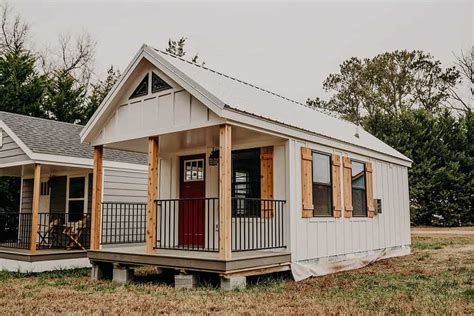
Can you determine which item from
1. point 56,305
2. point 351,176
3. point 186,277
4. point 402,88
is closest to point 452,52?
point 402,88

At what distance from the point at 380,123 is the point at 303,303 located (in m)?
20.4

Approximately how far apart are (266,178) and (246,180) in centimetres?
63

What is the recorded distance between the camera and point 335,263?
30.5ft

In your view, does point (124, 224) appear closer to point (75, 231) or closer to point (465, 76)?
point (75, 231)

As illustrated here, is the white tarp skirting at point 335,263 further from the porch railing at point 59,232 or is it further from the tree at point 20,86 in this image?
the tree at point 20,86

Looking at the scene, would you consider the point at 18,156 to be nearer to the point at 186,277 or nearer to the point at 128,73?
the point at 128,73

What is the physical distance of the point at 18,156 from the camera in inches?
424

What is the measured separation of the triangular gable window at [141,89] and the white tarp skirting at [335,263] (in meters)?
4.20

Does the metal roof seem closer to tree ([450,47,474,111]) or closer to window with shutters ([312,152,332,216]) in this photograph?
window with shutters ([312,152,332,216])

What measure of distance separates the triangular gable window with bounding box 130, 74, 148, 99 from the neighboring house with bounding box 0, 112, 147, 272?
3007 mm

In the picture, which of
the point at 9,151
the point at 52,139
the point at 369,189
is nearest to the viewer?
the point at 369,189

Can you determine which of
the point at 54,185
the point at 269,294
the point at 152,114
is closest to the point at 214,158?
the point at 152,114

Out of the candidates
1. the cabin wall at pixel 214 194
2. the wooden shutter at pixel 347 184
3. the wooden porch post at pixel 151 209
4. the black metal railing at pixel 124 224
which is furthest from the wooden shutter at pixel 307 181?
the black metal railing at pixel 124 224

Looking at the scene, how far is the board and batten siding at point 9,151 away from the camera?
10684 millimetres
